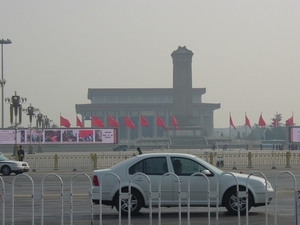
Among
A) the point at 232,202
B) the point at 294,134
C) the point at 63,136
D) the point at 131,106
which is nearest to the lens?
the point at 232,202

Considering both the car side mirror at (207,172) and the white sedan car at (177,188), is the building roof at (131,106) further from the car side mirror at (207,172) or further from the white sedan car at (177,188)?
the car side mirror at (207,172)

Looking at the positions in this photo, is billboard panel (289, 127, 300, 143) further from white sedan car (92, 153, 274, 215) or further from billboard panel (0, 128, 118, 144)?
white sedan car (92, 153, 274, 215)

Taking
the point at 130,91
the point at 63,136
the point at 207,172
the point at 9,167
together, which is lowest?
the point at 9,167

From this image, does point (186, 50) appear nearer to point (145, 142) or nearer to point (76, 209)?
point (145, 142)

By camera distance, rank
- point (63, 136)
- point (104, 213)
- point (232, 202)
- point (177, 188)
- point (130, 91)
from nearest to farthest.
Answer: point (177, 188) < point (232, 202) < point (104, 213) < point (63, 136) < point (130, 91)

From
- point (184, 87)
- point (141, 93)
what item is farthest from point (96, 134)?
point (141, 93)

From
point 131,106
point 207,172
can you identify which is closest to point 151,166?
point 207,172

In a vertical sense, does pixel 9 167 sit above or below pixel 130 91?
below

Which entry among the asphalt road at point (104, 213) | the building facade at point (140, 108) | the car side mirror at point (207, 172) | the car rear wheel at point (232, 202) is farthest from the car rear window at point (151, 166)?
the building facade at point (140, 108)

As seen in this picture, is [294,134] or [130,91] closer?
[294,134]

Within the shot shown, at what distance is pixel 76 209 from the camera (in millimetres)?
16625

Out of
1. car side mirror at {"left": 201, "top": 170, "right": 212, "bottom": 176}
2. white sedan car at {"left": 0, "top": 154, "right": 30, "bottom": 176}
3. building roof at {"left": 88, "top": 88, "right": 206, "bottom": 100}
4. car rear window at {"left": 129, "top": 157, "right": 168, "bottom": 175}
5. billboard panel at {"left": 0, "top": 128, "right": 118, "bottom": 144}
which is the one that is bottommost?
white sedan car at {"left": 0, "top": 154, "right": 30, "bottom": 176}

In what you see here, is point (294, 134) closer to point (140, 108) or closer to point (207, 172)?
point (207, 172)

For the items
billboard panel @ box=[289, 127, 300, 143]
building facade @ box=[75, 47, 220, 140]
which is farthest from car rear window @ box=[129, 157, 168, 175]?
building facade @ box=[75, 47, 220, 140]
